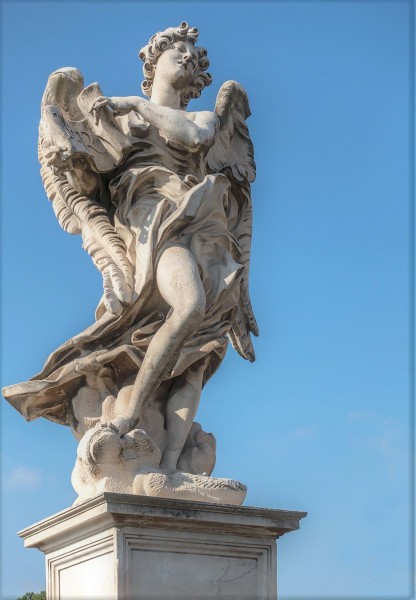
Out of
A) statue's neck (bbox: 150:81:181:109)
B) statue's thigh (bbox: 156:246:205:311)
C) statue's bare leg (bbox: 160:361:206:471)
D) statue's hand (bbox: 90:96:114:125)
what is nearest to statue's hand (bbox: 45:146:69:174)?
statue's hand (bbox: 90:96:114:125)

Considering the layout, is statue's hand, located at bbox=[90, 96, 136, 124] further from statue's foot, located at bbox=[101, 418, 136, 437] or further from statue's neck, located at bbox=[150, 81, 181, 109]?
statue's foot, located at bbox=[101, 418, 136, 437]

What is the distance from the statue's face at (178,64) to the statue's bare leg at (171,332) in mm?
1682

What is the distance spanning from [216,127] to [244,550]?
10.8 ft

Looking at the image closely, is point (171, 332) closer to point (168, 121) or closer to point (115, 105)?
point (168, 121)

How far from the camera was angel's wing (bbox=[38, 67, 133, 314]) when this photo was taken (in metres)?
8.98

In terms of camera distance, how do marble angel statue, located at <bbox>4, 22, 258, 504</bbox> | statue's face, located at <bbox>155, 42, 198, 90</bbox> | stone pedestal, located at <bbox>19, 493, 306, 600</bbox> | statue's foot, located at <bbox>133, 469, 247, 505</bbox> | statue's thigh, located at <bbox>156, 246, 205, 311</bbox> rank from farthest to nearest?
statue's face, located at <bbox>155, 42, 198, 90</bbox>, statue's thigh, located at <bbox>156, 246, 205, 311</bbox>, marble angel statue, located at <bbox>4, 22, 258, 504</bbox>, statue's foot, located at <bbox>133, 469, 247, 505</bbox>, stone pedestal, located at <bbox>19, 493, 306, 600</bbox>

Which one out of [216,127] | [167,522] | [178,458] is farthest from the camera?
[216,127]

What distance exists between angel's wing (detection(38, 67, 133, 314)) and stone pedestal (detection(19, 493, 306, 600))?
177cm

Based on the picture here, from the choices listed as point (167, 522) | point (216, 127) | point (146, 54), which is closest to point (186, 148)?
point (216, 127)

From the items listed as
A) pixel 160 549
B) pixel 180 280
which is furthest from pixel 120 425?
pixel 180 280

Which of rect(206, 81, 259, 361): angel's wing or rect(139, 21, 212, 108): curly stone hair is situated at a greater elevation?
rect(139, 21, 212, 108): curly stone hair

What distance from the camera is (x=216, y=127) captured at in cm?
938

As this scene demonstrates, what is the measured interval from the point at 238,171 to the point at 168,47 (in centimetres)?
114

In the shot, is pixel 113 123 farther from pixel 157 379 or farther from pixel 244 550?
pixel 244 550
